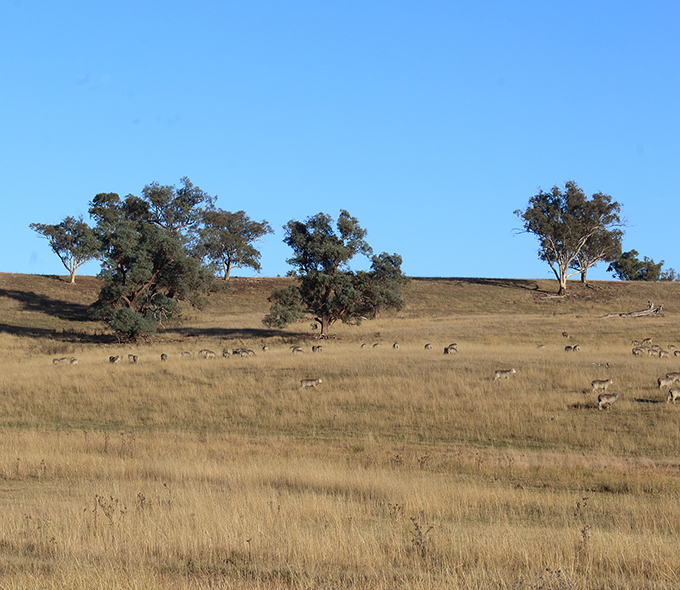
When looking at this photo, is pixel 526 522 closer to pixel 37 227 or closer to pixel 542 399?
pixel 542 399

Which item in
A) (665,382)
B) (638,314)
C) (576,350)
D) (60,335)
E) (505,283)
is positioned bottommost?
(60,335)

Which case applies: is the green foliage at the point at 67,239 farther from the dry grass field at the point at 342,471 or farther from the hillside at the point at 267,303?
the dry grass field at the point at 342,471

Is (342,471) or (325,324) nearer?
(342,471)

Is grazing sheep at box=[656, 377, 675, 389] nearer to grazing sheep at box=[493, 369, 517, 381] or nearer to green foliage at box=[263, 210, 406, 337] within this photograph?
grazing sheep at box=[493, 369, 517, 381]

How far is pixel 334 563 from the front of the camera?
23.2 feet

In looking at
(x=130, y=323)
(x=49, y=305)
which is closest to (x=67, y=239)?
(x=49, y=305)

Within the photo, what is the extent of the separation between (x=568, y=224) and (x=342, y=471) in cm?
7991

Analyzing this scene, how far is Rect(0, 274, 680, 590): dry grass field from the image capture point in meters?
6.92

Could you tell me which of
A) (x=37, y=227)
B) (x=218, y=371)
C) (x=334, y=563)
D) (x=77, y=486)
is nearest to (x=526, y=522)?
(x=334, y=563)

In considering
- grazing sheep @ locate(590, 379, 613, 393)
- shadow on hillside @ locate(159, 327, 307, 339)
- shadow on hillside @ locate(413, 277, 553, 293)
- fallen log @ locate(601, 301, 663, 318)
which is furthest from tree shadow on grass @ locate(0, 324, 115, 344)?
shadow on hillside @ locate(413, 277, 553, 293)

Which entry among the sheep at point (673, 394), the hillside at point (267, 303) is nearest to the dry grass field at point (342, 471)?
the sheep at point (673, 394)

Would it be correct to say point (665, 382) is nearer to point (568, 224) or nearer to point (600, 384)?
point (600, 384)

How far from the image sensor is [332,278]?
46.4m

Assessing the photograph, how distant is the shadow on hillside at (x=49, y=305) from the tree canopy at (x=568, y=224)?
5780cm
